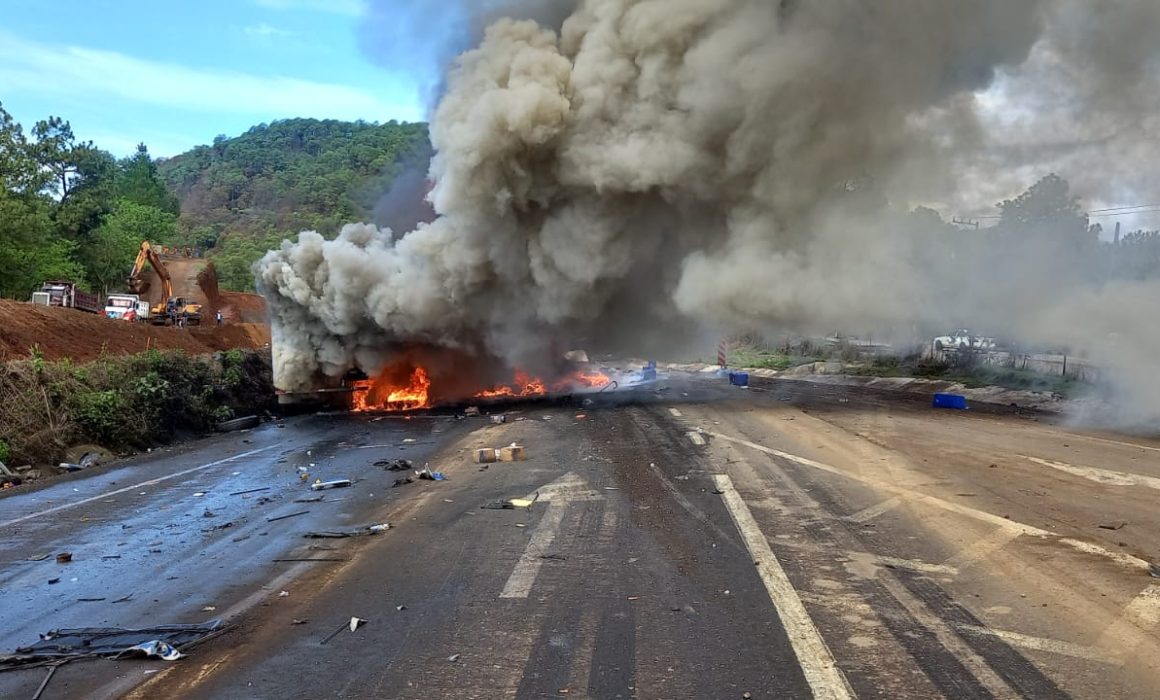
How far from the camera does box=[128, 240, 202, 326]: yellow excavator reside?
35.2 m

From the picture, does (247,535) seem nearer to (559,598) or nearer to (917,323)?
(559,598)

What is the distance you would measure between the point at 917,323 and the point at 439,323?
1128 centimetres

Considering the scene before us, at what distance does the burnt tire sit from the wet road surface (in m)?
5.92

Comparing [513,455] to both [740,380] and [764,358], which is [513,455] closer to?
[740,380]

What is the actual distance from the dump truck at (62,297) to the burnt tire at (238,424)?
1448 cm

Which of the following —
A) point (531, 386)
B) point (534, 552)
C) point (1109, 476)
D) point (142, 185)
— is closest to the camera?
point (534, 552)

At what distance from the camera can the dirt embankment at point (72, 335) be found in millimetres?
19719

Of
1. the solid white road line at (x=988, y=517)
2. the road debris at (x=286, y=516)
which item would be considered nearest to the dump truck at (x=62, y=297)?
the road debris at (x=286, y=516)

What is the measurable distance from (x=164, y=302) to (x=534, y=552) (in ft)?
119

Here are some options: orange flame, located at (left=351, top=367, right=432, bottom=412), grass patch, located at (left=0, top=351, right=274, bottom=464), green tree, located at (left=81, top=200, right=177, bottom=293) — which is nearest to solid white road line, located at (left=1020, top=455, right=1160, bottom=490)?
grass patch, located at (left=0, top=351, right=274, bottom=464)

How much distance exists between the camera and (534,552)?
5.98 m

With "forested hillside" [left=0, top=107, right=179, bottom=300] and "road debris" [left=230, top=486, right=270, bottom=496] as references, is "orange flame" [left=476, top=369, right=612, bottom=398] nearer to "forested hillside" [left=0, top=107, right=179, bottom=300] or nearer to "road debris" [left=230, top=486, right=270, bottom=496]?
"road debris" [left=230, top=486, right=270, bottom=496]

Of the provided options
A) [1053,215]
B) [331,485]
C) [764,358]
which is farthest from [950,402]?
[764,358]

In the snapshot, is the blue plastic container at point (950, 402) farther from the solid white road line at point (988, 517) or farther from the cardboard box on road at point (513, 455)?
the cardboard box on road at point (513, 455)
